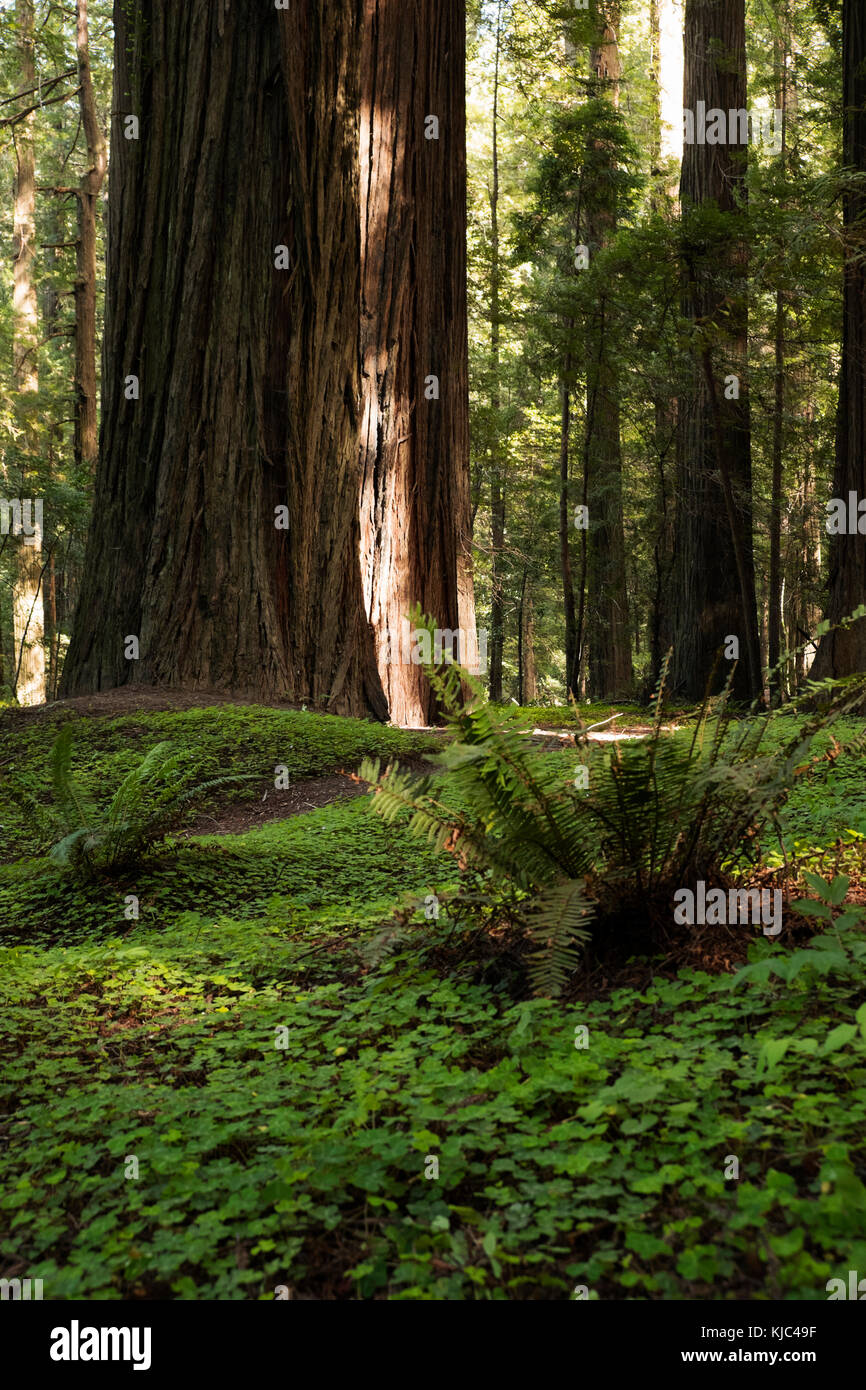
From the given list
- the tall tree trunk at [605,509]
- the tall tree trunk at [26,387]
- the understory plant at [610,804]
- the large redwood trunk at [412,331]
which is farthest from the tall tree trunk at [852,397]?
the tall tree trunk at [26,387]

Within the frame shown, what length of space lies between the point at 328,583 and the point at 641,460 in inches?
485

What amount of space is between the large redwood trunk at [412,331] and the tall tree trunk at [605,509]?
15.5ft

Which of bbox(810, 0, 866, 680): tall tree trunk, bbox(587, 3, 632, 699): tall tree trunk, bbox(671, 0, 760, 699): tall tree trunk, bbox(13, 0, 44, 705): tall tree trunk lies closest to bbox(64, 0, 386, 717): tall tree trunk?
bbox(810, 0, 866, 680): tall tree trunk

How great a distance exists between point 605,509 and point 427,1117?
56.2ft

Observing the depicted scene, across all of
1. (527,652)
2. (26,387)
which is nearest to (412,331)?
(26,387)

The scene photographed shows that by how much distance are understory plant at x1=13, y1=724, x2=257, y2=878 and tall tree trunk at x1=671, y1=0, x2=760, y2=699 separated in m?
8.33

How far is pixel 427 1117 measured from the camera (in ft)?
6.75

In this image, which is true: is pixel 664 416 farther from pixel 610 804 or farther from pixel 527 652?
pixel 527 652

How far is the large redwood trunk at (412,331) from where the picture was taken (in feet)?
32.7

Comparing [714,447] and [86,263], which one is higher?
[86,263]

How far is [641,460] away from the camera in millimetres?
19750

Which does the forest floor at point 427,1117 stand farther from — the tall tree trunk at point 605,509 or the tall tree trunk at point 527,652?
the tall tree trunk at point 527,652

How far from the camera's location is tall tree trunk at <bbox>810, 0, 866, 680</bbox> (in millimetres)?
8586

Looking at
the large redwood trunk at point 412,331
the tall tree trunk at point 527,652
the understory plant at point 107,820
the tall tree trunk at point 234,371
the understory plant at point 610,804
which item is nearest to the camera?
the understory plant at point 610,804
